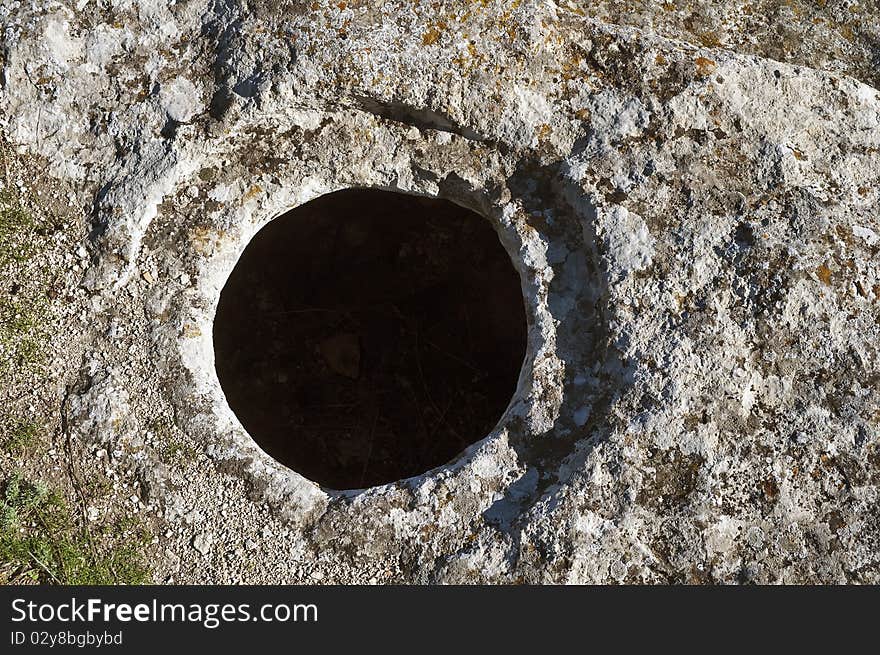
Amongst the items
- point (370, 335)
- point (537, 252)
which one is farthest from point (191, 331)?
point (370, 335)

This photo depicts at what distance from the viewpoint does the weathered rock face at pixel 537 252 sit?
7.95 feet

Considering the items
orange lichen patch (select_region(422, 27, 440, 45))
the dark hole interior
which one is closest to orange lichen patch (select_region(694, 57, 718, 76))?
orange lichen patch (select_region(422, 27, 440, 45))

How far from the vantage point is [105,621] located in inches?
100

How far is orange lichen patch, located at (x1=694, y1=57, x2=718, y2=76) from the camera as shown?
2605mm

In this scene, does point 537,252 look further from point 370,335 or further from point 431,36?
point 370,335

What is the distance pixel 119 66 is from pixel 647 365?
1.95 m

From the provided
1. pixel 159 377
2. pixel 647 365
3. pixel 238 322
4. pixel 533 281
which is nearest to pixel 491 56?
pixel 533 281

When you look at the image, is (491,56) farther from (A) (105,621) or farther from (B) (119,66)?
(A) (105,621)

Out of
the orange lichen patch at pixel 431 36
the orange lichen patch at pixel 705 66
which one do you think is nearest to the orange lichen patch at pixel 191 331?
the orange lichen patch at pixel 431 36

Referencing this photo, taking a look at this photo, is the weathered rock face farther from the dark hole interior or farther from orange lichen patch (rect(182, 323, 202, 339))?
the dark hole interior

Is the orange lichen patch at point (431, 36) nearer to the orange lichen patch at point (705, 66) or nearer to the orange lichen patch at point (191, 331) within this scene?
the orange lichen patch at point (705, 66)

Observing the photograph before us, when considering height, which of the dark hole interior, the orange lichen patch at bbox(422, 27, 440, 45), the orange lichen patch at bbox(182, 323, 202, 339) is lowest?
the dark hole interior

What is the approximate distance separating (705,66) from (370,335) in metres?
1.98

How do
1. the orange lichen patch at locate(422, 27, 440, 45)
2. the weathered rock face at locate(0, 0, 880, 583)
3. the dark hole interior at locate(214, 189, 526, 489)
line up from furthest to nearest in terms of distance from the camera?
the dark hole interior at locate(214, 189, 526, 489)
the orange lichen patch at locate(422, 27, 440, 45)
the weathered rock face at locate(0, 0, 880, 583)
